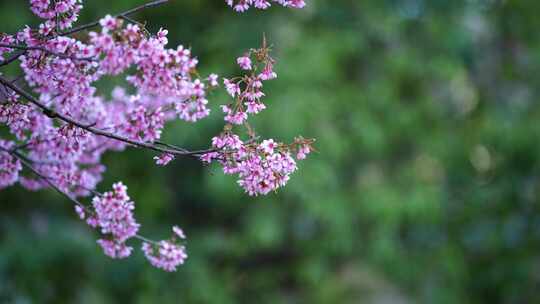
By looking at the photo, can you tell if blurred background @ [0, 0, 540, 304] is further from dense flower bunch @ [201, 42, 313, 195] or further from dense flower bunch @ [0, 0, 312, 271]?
dense flower bunch @ [201, 42, 313, 195]

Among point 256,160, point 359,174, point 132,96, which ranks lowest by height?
point 256,160

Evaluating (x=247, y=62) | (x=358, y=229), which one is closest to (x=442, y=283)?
(x=358, y=229)

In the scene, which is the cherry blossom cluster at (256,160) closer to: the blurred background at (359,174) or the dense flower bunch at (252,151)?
the dense flower bunch at (252,151)

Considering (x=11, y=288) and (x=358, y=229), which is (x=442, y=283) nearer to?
(x=358, y=229)

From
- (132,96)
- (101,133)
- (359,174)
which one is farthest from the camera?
(359,174)

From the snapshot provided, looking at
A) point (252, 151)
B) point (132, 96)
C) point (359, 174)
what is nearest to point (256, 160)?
point (252, 151)

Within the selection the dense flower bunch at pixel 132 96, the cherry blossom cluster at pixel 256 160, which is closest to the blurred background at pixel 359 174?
the dense flower bunch at pixel 132 96

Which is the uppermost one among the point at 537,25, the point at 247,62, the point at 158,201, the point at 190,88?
the point at 537,25

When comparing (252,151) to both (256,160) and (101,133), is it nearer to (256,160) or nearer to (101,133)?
(256,160)
